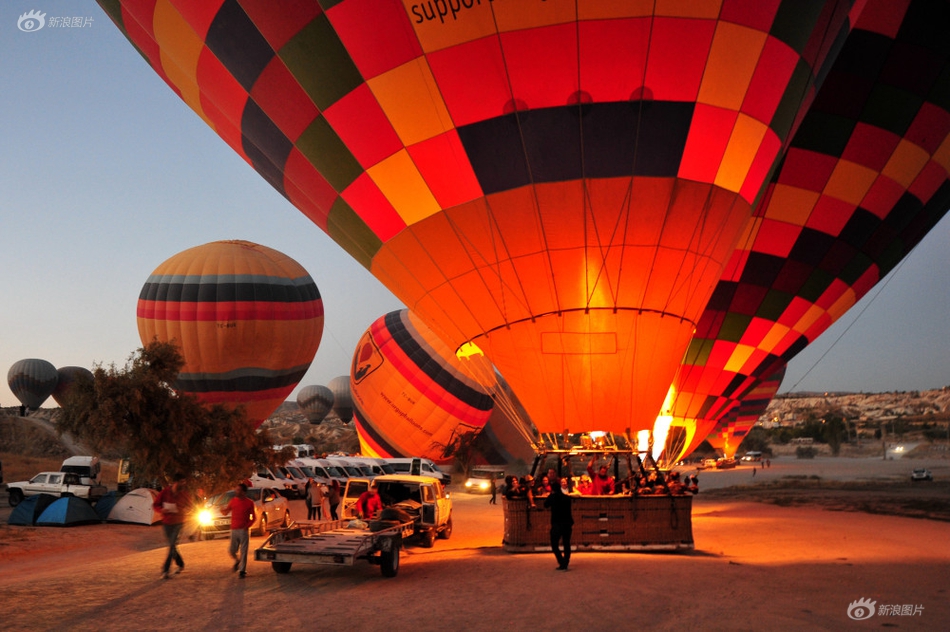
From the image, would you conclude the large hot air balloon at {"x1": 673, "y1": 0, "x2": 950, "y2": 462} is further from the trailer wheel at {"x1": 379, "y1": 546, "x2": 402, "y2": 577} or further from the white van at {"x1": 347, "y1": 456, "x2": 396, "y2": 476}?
the white van at {"x1": 347, "y1": 456, "x2": 396, "y2": 476}

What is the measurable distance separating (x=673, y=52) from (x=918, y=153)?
280 inches

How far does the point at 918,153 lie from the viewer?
13.2 metres

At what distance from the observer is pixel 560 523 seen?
8492 millimetres

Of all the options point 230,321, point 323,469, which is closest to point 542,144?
point 323,469

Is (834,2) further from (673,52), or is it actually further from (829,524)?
(829,524)

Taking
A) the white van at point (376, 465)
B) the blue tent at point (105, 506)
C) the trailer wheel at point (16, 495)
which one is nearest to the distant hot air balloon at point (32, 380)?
the trailer wheel at point (16, 495)

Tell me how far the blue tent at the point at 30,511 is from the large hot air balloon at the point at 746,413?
1180 inches

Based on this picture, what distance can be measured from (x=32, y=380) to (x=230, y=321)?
37472 mm

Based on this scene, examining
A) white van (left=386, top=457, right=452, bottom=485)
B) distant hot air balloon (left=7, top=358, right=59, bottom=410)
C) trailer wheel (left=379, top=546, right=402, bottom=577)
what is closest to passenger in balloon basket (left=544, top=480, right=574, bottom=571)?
trailer wheel (left=379, top=546, right=402, bottom=577)

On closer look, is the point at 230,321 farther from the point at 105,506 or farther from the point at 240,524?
the point at 240,524

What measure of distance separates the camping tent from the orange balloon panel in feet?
35.9

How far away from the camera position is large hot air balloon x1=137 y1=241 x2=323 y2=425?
26516 mm

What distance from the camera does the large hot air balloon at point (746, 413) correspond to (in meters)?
41.5

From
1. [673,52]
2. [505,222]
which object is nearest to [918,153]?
[673,52]
